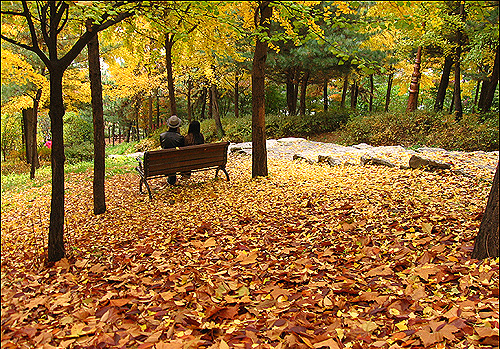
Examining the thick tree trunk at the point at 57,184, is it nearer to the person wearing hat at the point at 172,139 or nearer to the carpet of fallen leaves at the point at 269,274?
the carpet of fallen leaves at the point at 269,274

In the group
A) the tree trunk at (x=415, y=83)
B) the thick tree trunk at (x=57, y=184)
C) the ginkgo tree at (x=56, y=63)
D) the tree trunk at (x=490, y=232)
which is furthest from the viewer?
the tree trunk at (x=415, y=83)

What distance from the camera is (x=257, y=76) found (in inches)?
260

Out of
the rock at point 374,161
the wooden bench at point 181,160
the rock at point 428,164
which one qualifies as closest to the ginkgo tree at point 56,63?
the wooden bench at point 181,160

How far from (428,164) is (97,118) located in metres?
6.32

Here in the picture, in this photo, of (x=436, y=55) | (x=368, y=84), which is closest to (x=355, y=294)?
(x=436, y=55)

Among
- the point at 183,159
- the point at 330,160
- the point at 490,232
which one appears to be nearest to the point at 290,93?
the point at 330,160

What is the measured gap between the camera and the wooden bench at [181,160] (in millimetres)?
6040

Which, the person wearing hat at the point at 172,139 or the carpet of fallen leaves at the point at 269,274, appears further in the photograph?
the person wearing hat at the point at 172,139

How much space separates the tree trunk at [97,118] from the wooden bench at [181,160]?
0.78 metres

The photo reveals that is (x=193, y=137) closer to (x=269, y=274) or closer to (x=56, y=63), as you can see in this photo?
(x=56, y=63)

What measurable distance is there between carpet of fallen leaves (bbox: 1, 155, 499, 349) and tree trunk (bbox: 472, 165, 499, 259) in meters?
0.10

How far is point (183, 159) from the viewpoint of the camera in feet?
21.0

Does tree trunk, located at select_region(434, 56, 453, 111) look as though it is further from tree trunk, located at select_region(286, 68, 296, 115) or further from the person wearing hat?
the person wearing hat

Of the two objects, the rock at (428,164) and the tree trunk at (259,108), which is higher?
the tree trunk at (259,108)
